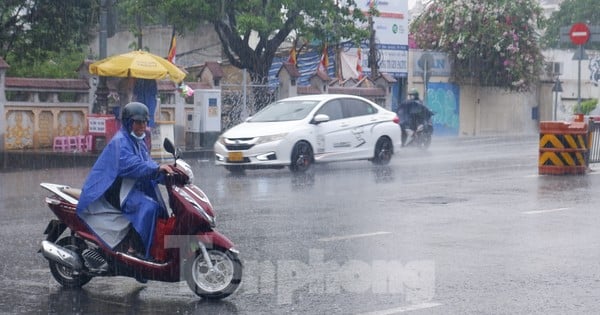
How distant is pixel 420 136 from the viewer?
28.8 m

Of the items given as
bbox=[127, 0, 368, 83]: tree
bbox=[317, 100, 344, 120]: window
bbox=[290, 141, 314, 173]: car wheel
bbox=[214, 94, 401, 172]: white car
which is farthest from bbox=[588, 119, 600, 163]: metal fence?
bbox=[127, 0, 368, 83]: tree

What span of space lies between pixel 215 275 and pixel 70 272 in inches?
50.4

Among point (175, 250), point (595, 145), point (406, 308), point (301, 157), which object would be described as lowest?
point (406, 308)

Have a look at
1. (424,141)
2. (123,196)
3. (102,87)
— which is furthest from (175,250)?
(424,141)

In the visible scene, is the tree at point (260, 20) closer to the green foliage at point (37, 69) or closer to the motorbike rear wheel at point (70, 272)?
the green foliage at point (37, 69)

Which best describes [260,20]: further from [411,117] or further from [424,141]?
[424,141]

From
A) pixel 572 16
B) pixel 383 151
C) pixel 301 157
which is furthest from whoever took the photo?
pixel 572 16

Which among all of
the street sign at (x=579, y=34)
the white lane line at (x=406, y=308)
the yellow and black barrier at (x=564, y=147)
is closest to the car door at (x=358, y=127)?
the yellow and black barrier at (x=564, y=147)

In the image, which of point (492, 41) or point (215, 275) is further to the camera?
point (492, 41)

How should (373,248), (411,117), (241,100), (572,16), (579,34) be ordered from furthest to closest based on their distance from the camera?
(572,16) < (241,100) < (411,117) < (579,34) < (373,248)

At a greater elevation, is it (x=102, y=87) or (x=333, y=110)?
(x=102, y=87)

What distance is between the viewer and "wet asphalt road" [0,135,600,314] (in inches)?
324

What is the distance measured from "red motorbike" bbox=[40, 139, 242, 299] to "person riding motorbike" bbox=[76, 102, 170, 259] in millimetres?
84

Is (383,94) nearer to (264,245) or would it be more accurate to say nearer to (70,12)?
(70,12)
